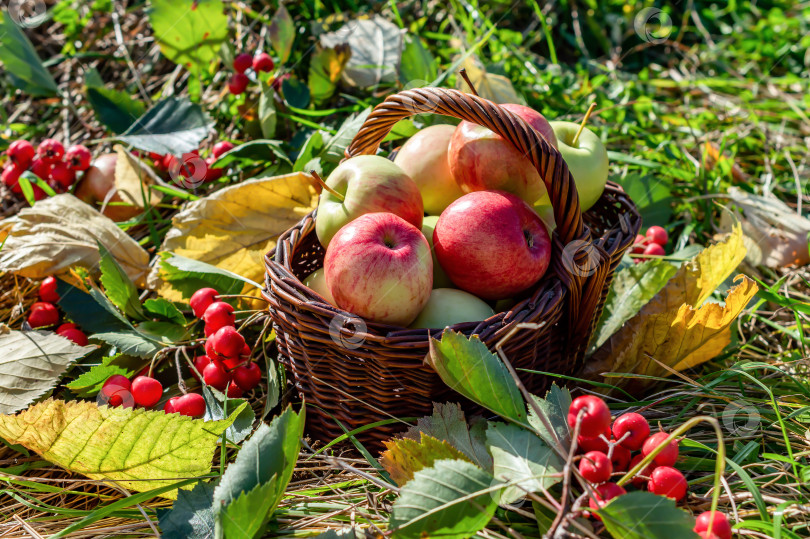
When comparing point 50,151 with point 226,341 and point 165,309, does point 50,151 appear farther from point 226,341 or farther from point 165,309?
point 226,341

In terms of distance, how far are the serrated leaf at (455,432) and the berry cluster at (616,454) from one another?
0.16m

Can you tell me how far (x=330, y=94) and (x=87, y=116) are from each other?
103 centimetres

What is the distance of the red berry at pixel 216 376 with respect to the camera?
4.18 ft

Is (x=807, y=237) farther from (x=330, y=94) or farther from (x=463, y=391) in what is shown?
(x=330, y=94)

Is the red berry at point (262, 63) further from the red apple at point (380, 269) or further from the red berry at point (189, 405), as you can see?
the red berry at point (189, 405)

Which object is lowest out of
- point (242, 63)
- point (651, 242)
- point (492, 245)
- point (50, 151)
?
point (651, 242)

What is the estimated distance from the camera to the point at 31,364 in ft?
4.34

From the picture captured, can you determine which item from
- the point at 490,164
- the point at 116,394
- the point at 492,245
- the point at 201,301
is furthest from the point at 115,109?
the point at 492,245

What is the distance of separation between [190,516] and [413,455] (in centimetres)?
35

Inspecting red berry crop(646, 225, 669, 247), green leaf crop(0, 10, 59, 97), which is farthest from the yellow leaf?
green leaf crop(0, 10, 59, 97)

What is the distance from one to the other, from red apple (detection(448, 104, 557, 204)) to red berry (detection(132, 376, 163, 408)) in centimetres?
76

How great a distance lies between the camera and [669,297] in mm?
1426

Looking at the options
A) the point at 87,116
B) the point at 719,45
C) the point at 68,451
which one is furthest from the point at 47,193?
the point at 719,45

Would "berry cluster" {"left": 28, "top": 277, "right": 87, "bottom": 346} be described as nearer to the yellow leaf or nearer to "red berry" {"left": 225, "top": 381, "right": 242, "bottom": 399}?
the yellow leaf
